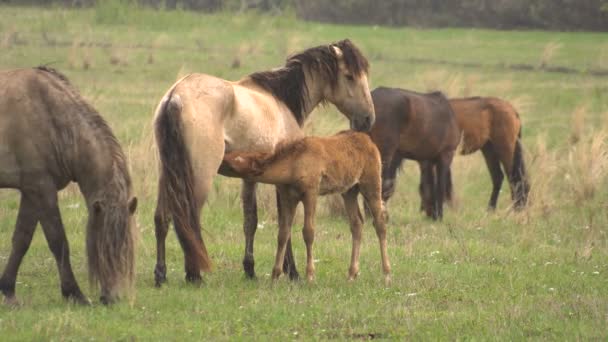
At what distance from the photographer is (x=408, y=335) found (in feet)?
22.6

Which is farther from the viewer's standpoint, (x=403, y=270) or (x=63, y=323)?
(x=403, y=270)

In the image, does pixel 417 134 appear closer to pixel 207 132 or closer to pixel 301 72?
pixel 301 72

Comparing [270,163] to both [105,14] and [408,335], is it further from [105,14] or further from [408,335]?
[105,14]

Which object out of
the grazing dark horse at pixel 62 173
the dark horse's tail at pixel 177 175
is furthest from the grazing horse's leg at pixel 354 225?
the grazing dark horse at pixel 62 173

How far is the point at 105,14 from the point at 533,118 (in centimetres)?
1475

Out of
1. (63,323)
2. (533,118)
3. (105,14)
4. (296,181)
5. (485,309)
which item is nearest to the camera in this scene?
(63,323)

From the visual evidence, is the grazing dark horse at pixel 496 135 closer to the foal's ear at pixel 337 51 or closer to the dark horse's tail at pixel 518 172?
the dark horse's tail at pixel 518 172

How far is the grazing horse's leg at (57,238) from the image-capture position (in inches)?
289

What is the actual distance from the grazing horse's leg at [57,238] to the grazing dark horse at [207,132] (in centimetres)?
84

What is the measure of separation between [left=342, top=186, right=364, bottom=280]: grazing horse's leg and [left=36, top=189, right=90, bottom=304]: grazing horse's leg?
2.23m

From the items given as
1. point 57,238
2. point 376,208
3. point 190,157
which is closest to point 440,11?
point 376,208

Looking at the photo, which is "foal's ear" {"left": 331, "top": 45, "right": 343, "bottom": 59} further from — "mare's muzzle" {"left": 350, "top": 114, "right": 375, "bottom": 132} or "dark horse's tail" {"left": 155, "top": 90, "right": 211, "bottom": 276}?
"dark horse's tail" {"left": 155, "top": 90, "right": 211, "bottom": 276}

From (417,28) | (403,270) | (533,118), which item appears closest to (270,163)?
(403,270)

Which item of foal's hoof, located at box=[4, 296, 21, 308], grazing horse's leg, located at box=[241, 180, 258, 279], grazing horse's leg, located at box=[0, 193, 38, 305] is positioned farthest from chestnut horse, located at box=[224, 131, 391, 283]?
foal's hoof, located at box=[4, 296, 21, 308]
